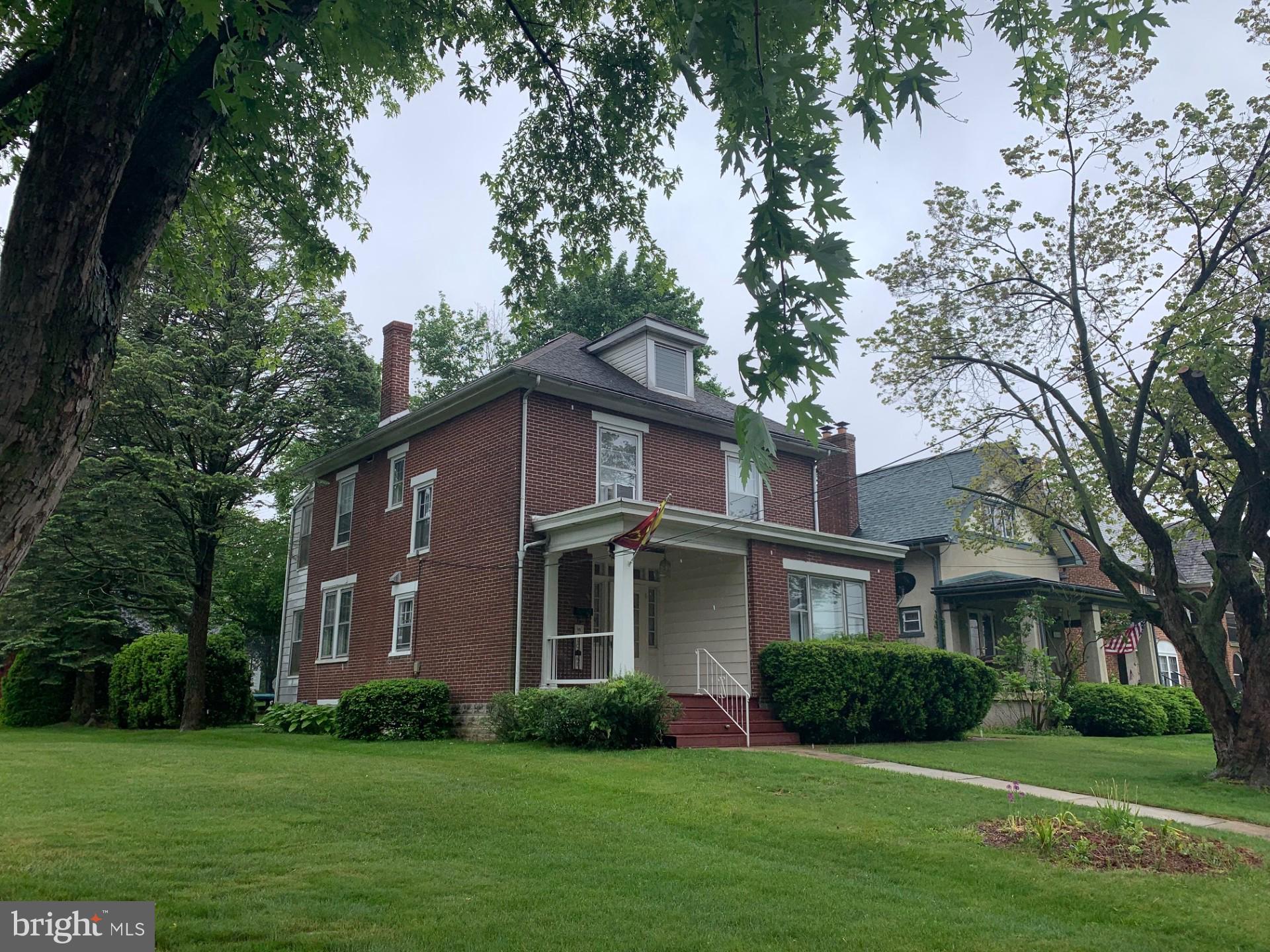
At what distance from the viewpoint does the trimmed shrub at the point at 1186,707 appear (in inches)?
955

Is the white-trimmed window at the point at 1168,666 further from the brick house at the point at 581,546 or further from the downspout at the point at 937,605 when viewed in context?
the brick house at the point at 581,546

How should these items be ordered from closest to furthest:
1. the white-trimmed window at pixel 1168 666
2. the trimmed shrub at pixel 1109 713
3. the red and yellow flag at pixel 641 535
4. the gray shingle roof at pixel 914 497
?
the red and yellow flag at pixel 641 535 → the trimmed shrub at pixel 1109 713 → the gray shingle roof at pixel 914 497 → the white-trimmed window at pixel 1168 666

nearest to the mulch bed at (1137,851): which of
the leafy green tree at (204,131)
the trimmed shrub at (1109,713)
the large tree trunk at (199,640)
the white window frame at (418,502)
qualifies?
the leafy green tree at (204,131)

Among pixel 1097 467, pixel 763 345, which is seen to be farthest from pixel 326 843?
pixel 1097 467

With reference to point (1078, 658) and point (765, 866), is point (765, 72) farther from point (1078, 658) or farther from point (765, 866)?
point (1078, 658)

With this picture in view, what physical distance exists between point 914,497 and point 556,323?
1543 centimetres

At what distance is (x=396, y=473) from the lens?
68.6 ft

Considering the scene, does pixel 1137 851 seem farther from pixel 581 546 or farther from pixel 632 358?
pixel 632 358

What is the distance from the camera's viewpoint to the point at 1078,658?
926 inches

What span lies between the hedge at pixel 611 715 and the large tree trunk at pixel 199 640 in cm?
1036

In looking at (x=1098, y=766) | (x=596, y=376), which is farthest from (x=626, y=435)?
(x=1098, y=766)

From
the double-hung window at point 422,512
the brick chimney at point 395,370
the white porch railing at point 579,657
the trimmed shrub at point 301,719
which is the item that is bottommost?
the trimmed shrub at point 301,719

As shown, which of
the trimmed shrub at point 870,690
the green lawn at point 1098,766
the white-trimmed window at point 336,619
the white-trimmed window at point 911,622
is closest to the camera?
the green lawn at point 1098,766

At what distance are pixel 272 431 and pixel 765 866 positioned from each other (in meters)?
18.8
